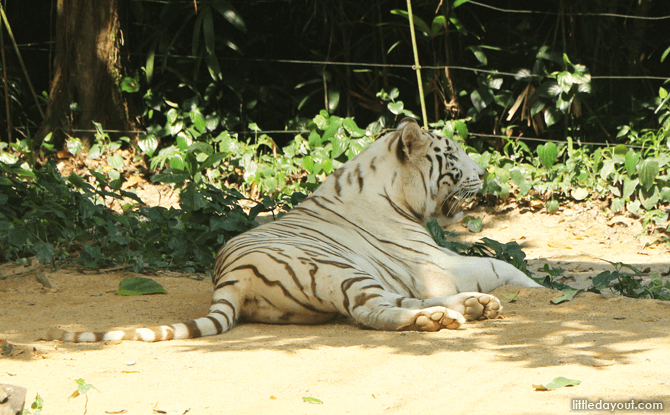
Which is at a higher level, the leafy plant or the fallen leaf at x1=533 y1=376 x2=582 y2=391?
the fallen leaf at x1=533 y1=376 x2=582 y2=391

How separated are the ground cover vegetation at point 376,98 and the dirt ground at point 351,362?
9.80ft

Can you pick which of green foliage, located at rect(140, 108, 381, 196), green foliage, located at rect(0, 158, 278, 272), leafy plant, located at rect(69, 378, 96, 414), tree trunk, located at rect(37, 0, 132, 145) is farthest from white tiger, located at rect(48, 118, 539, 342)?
tree trunk, located at rect(37, 0, 132, 145)

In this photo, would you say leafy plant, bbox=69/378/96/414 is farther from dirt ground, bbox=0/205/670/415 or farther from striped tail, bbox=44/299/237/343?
striped tail, bbox=44/299/237/343

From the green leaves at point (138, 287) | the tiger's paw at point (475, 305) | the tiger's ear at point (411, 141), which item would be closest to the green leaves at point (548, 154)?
the tiger's ear at point (411, 141)

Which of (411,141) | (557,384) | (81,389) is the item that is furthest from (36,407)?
(411,141)

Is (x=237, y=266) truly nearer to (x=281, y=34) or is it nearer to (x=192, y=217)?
(x=192, y=217)

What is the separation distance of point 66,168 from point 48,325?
428cm

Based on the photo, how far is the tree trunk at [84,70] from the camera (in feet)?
21.7

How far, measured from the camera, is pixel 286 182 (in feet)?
22.2

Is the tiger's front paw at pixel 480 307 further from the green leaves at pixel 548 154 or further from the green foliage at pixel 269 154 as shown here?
the green leaves at pixel 548 154

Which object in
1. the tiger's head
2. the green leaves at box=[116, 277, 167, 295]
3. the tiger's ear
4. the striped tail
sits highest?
the tiger's ear

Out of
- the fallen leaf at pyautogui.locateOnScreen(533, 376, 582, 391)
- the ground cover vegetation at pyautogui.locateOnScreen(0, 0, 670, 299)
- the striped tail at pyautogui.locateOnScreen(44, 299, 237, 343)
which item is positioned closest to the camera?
the fallen leaf at pyautogui.locateOnScreen(533, 376, 582, 391)

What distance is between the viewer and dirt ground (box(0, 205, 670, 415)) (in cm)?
175

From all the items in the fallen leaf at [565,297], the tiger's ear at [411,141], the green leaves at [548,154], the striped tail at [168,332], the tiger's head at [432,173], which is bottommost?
the fallen leaf at [565,297]
